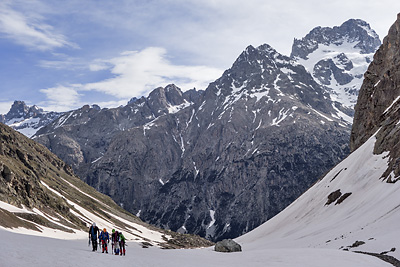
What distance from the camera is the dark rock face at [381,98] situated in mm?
90319

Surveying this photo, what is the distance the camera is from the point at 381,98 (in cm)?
11812

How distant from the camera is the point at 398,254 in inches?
1289

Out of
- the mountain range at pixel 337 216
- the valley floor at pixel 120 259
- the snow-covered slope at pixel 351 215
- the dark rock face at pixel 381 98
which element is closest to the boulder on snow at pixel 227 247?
the mountain range at pixel 337 216

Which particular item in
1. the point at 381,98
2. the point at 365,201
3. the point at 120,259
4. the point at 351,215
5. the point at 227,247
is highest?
the point at 381,98

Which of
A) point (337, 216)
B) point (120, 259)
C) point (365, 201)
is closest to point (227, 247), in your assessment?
point (337, 216)

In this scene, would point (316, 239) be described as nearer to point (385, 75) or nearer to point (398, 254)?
point (398, 254)

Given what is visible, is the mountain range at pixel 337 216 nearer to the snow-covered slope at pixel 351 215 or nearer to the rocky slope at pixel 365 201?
the rocky slope at pixel 365 201

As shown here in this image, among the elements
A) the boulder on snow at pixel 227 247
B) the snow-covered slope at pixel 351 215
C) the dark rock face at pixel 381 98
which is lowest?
the boulder on snow at pixel 227 247

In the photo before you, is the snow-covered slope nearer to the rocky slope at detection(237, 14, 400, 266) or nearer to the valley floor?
the rocky slope at detection(237, 14, 400, 266)

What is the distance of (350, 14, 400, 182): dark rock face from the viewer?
9032cm

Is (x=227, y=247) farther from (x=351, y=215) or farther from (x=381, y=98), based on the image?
(x=381, y=98)

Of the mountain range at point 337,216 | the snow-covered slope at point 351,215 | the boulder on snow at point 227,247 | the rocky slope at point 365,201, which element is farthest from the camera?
the boulder on snow at point 227,247

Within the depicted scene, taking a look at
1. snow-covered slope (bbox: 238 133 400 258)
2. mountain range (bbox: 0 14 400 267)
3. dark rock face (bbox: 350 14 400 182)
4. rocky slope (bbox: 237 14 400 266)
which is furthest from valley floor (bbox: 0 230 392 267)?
dark rock face (bbox: 350 14 400 182)

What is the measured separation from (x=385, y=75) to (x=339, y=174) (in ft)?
154
